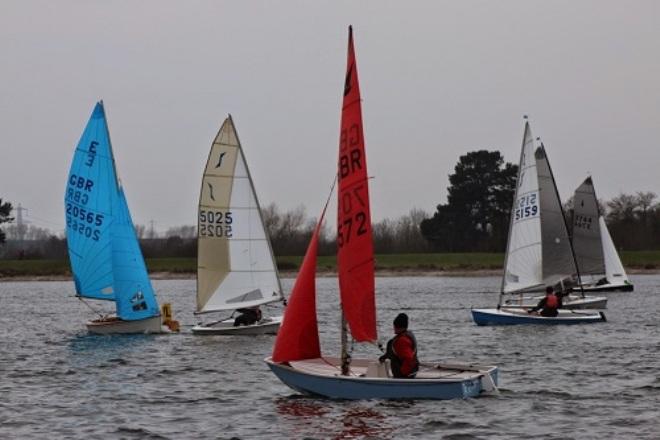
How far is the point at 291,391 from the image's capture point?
84.3 ft

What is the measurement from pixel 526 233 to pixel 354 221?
23.3 m

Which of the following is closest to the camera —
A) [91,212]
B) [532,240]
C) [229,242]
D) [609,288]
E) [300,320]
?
[300,320]

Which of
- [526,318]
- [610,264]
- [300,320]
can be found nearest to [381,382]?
[300,320]

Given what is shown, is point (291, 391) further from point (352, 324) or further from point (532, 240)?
point (532, 240)

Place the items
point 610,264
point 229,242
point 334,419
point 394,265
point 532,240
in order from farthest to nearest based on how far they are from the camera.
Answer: point 394,265 < point 610,264 < point 532,240 < point 229,242 < point 334,419

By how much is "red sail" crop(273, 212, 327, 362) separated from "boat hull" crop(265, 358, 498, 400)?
25 centimetres

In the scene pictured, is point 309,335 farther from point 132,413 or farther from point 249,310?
point 249,310

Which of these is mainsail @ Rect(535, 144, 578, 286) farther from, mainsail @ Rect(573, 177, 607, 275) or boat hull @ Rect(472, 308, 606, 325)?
mainsail @ Rect(573, 177, 607, 275)

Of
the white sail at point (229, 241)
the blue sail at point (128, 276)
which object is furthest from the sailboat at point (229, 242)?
the blue sail at point (128, 276)

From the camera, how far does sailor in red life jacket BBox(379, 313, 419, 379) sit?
72.7ft

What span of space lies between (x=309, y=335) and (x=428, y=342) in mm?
15518

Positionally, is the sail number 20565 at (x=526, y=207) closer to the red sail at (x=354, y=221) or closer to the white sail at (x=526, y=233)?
the white sail at (x=526, y=233)

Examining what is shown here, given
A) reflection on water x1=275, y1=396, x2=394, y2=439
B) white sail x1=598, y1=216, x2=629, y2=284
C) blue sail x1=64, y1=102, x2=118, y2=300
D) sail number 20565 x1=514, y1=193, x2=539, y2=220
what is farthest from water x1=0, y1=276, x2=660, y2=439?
white sail x1=598, y1=216, x2=629, y2=284

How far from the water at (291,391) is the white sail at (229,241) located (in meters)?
1.94
